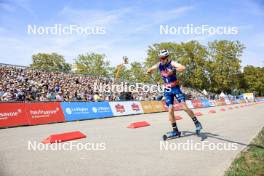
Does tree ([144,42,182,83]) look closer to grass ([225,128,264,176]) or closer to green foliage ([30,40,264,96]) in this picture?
green foliage ([30,40,264,96])

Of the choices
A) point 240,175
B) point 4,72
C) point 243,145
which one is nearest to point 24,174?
point 240,175

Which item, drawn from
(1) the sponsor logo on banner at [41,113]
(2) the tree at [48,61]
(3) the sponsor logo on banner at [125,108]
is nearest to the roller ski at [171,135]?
(1) the sponsor logo on banner at [41,113]

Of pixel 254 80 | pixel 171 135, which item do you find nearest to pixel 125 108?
pixel 171 135

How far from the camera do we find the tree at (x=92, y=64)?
3189 inches

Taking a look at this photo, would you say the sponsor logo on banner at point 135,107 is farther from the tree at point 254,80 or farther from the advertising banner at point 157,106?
the tree at point 254,80

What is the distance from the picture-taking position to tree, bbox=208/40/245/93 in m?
80.0

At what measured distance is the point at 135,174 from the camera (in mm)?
4719

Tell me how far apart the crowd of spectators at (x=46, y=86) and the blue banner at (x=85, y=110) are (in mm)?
2600

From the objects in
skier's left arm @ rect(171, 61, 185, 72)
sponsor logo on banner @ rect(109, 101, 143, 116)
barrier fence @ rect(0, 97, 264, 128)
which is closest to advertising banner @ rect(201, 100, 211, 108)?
barrier fence @ rect(0, 97, 264, 128)

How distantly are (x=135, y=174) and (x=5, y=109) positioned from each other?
10286mm

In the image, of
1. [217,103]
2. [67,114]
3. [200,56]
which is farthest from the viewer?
[200,56]

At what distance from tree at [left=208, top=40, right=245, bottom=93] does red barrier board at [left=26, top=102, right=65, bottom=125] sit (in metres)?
67.8

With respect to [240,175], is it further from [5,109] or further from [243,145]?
[5,109]

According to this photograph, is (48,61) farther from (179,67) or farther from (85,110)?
(179,67)
